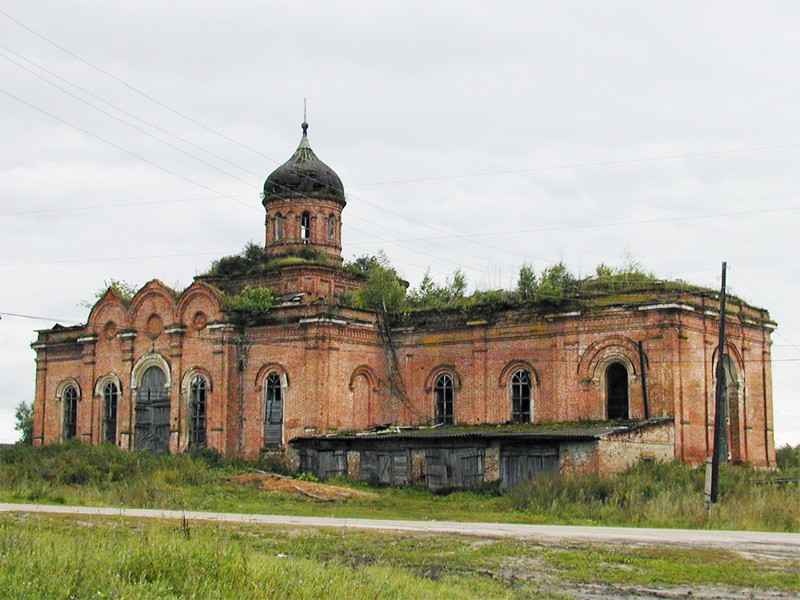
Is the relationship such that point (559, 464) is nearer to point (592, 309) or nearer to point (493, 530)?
point (592, 309)

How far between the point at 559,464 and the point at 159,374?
54.8ft

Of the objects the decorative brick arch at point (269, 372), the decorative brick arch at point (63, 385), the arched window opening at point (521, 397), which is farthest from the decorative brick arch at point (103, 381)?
the arched window opening at point (521, 397)

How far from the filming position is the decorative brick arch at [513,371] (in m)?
33.0

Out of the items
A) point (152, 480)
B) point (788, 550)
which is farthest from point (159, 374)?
point (788, 550)

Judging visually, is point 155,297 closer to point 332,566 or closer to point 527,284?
point 527,284

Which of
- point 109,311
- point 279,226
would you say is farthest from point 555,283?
point 109,311

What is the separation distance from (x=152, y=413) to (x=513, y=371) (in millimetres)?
13498

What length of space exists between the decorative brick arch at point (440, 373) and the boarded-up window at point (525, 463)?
6335mm

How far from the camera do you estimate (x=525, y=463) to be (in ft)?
92.9

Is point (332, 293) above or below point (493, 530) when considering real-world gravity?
above

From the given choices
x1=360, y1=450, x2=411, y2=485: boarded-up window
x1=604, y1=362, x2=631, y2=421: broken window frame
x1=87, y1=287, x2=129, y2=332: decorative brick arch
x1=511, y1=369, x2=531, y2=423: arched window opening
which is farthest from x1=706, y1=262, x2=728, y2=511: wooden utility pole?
x1=87, y1=287, x2=129, y2=332: decorative brick arch

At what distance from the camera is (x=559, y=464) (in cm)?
2767

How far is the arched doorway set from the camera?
37.3 meters

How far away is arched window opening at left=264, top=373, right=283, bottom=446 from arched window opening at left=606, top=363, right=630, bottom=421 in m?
11.0
